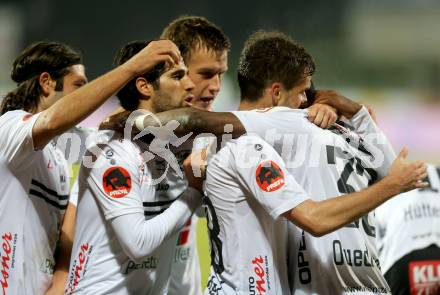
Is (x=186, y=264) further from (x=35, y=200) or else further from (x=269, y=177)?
(x=269, y=177)

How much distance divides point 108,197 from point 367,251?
1194 mm

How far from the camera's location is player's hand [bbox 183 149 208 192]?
3.68 meters

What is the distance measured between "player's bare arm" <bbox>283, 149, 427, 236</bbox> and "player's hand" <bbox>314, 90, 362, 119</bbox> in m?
0.75

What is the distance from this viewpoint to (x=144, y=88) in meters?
4.00

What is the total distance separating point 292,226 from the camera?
3.62 meters

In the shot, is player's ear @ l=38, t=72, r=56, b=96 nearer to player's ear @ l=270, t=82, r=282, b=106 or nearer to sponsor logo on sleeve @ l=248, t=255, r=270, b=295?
player's ear @ l=270, t=82, r=282, b=106

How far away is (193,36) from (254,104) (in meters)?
1.19

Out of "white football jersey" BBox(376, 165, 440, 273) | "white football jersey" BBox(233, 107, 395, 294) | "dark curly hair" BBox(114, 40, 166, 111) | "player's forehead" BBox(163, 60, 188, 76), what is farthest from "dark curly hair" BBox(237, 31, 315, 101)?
"white football jersey" BBox(376, 165, 440, 273)

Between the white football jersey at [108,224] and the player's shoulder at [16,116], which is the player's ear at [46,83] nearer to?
the player's shoulder at [16,116]

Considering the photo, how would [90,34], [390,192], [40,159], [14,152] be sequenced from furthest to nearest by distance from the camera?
[90,34]
[40,159]
[14,152]
[390,192]

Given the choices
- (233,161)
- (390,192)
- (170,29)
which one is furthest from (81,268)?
(170,29)

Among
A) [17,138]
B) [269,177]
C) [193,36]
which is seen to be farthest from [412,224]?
[17,138]

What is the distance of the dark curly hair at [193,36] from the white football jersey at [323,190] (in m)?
1.30

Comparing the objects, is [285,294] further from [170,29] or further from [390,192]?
[170,29]
